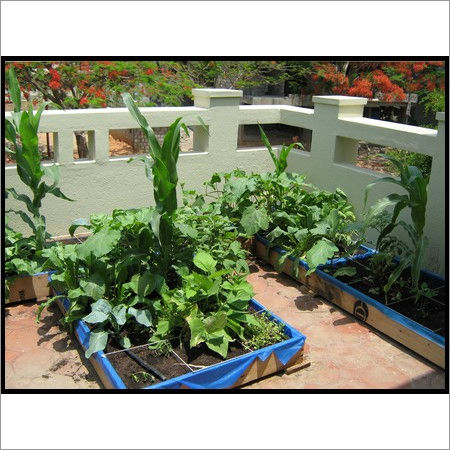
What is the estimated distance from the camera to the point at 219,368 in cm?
342

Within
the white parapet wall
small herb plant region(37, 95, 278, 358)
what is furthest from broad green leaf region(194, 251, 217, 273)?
the white parapet wall

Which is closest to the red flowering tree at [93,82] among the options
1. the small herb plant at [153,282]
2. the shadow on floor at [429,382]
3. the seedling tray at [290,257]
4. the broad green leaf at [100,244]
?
the seedling tray at [290,257]

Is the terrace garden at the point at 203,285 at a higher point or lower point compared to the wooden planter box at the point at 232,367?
higher

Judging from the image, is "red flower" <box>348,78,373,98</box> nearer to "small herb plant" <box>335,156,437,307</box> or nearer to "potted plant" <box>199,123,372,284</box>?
"potted plant" <box>199,123,372,284</box>

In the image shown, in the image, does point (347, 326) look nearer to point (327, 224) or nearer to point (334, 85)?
point (327, 224)

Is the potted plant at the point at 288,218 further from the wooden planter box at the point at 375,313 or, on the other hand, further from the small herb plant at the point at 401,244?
the small herb plant at the point at 401,244

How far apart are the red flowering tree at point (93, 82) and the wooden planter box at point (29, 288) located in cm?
379

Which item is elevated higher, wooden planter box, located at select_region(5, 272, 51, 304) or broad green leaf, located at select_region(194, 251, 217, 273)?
broad green leaf, located at select_region(194, 251, 217, 273)

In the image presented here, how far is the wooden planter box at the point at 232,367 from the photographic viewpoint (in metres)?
3.32

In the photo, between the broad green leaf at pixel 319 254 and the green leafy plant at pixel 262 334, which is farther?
the broad green leaf at pixel 319 254

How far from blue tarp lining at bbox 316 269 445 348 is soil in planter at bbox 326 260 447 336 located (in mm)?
72

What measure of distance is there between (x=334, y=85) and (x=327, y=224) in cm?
705

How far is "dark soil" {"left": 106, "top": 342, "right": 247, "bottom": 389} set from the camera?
3.41m

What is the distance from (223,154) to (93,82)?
2.91m
